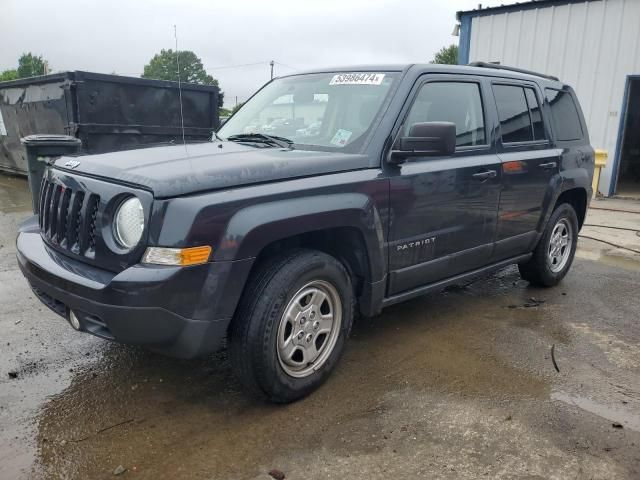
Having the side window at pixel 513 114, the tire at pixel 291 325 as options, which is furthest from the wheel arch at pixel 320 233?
the side window at pixel 513 114

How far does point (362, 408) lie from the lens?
309 cm

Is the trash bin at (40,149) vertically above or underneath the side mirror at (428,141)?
underneath

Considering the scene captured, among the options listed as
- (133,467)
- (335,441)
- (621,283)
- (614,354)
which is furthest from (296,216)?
(621,283)

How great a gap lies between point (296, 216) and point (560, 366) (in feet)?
7.07

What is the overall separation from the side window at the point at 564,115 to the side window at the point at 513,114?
1.62ft

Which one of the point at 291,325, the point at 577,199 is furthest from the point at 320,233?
the point at 577,199

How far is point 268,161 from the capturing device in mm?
2943

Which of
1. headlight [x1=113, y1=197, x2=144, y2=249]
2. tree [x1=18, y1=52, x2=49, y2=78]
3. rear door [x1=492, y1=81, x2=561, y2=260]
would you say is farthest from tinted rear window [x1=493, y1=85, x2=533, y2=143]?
tree [x1=18, y1=52, x2=49, y2=78]

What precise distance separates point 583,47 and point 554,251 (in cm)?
786

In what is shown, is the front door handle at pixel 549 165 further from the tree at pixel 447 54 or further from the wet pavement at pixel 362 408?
the tree at pixel 447 54

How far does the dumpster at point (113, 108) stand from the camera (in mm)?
7934

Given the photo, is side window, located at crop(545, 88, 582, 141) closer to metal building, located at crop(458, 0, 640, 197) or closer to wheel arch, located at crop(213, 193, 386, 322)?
wheel arch, located at crop(213, 193, 386, 322)

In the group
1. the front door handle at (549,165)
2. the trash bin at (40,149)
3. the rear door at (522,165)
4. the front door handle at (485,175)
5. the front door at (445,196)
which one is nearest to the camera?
the front door at (445,196)

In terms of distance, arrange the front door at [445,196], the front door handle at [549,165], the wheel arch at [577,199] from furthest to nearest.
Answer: the wheel arch at [577,199], the front door handle at [549,165], the front door at [445,196]
